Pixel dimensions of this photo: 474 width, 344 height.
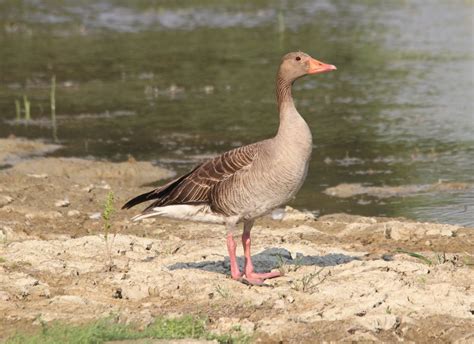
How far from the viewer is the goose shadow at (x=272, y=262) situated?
927 centimetres

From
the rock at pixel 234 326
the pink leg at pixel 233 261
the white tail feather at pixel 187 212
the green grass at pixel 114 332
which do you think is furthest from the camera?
the white tail feather at pixel 187 212

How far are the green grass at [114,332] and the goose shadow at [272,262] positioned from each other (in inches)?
72.1

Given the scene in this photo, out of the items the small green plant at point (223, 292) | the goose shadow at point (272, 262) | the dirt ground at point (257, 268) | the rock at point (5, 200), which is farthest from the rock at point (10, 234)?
the small green plant at point (223, 292)

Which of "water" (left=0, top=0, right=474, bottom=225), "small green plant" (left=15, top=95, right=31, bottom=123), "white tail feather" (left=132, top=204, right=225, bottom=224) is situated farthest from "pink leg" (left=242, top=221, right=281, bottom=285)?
"small green plant" (left=15, top=95, right=31, bottom=123)

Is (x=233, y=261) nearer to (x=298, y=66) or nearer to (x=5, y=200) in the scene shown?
(x=298, y=66)

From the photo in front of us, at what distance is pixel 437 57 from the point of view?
73.3ft

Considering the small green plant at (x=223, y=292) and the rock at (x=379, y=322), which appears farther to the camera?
the small green plant at (x=223, y=292)

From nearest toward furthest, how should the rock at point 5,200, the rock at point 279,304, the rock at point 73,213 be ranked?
the rock at point 279,304, the rock at point 73,213, the rock at point 5,200

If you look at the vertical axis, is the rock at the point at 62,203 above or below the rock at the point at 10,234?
below

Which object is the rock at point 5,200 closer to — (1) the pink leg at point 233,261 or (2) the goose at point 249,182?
(2) the goose at point 249,182

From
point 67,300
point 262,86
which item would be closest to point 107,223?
point 67,300

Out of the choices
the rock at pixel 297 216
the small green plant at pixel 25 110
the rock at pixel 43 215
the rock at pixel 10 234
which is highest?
the rock at pixel 10 234

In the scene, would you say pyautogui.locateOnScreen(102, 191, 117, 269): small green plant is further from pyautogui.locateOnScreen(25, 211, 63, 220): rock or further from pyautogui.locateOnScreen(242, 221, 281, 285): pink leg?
pyautogui.locateOnScreen(25, 211, 63, 220): rock

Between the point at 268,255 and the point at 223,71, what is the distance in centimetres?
1262
